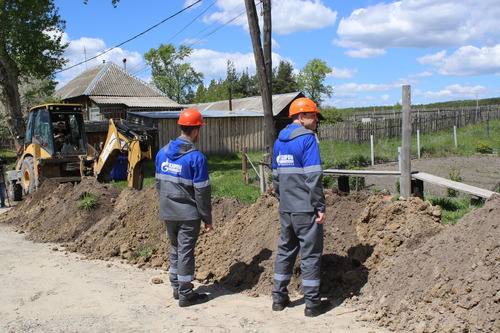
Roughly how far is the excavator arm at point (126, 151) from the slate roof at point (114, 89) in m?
22.8

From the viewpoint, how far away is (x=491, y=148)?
73.7ft

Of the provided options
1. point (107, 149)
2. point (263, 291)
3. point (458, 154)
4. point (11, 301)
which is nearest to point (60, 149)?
point (107, 149)

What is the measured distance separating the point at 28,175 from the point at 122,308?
34.7 ft

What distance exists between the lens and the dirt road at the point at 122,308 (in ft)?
15.8

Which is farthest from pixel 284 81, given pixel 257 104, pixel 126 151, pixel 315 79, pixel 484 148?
pixel 126 151

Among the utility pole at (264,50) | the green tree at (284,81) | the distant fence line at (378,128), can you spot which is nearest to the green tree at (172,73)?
the green tree at (284,81)

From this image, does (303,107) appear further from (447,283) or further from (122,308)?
(122,308)

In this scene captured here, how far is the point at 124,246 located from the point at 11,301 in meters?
2.29

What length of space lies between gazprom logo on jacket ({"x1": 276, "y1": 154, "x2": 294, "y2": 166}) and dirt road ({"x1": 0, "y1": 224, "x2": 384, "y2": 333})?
1.52 meters

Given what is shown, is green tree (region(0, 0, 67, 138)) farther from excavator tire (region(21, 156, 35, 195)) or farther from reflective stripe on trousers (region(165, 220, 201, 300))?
reflective stripe on trousers (region(165, 220, 201, 300))

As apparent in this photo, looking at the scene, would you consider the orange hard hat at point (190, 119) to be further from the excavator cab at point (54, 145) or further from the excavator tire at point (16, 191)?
the excavator tire at point (16, 191)

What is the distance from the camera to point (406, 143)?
792cm

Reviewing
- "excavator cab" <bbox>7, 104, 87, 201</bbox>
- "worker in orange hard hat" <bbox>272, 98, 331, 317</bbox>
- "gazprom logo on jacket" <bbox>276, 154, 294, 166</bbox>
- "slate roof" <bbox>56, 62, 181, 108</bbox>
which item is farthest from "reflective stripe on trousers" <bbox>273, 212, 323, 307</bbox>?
"slate roof" <bbox>56, 62, 181, 108</bbox>

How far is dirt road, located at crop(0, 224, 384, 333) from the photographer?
15.8ft
